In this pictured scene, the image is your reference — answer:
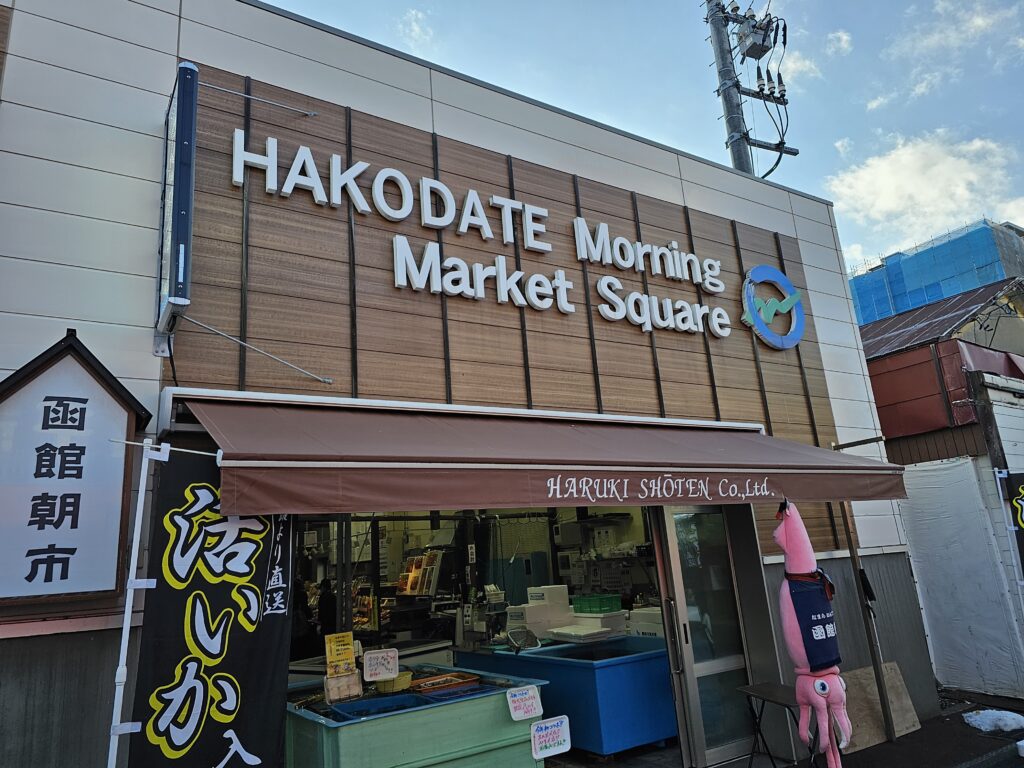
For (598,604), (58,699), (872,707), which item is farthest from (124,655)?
(872,707)

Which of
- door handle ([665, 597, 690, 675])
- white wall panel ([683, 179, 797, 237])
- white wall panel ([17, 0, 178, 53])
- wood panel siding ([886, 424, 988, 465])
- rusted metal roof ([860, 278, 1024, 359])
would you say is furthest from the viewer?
rusted metal roof ([860, 278, 1024, 359])

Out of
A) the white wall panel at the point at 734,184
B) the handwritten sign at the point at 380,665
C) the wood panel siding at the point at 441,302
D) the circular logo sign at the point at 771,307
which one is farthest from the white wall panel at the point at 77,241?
the circular logo sign at the point at 771,307

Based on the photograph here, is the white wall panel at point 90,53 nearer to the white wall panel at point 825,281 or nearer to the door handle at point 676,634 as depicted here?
the door handle at point 676,634

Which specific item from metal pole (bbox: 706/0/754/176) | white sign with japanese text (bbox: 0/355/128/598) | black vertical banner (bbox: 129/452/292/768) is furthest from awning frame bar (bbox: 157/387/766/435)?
metal pole (bbox: 706/0/754/176)

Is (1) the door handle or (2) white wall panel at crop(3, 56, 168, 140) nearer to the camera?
(2) white wall panel at crop(3, 56, 168, 140)

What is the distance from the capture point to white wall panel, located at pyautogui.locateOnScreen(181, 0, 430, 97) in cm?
517

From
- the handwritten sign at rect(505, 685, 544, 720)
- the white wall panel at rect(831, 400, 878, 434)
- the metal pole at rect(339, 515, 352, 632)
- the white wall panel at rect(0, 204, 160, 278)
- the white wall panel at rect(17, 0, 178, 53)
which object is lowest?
the handwritten sign at rect(505, 685, 544, 720)

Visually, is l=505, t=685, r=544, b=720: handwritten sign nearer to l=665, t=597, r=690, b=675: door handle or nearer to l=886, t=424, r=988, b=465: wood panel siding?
l=665, t=597, r=690, b=675: door handle

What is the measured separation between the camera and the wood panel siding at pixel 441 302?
Answer: 4.77m

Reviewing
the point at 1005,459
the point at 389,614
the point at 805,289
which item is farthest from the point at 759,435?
the point at 389,614

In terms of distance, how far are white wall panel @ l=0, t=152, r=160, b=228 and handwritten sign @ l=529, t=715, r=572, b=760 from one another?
167 inches

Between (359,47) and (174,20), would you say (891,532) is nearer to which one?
(359,47)

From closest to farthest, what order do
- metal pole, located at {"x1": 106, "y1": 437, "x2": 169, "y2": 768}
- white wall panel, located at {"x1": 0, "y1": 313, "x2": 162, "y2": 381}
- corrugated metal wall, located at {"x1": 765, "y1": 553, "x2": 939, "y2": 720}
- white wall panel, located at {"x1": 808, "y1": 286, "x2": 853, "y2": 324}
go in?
metal pole, located at {"x1": 106, "y1": 437, "x2": 169, "y2": 768} → white wall panel, located at {"x1": 0, "y1": 313, "x2": 162, "y2": 381} → corrugated metal wall, located at {"x1": 765, "y1": 553, "x2": 939, "y2": 720} → white wall panel, located at {"x1": 808, "y1": 286, "x2": 853, "y2": 324}

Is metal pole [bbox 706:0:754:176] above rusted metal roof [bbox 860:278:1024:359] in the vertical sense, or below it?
above
